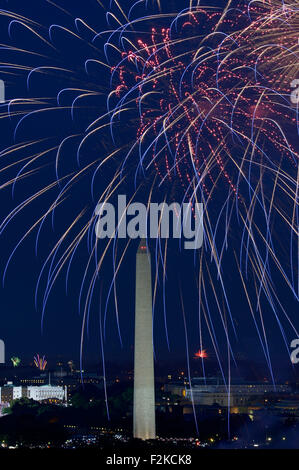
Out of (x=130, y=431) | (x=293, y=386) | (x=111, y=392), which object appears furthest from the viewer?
(x=293, y=386)

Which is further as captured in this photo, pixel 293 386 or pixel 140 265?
pixel 293 386

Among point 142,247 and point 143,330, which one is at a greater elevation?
point 142,247

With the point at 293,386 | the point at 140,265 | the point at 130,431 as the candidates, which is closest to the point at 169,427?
the point at 130,431

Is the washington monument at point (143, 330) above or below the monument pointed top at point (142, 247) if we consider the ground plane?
below

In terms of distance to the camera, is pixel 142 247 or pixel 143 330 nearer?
pixel 143 330

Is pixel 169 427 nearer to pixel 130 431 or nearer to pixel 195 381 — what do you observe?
pixel 130 431

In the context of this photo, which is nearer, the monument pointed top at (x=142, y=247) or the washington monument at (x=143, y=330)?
the washington monument at (x=143, y=330)

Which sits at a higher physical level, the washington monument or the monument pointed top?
the monument pointed top

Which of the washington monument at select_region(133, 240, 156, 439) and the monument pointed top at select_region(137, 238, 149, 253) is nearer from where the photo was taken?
the washington monument at select_region(133, 240, 156, 439)

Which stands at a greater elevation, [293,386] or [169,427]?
[293,386]
